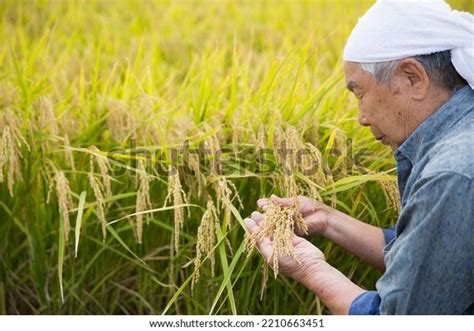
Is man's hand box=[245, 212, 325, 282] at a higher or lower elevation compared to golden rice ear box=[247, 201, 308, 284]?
lower

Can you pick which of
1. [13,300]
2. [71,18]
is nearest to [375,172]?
[13,300]

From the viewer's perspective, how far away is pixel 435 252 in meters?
1.70

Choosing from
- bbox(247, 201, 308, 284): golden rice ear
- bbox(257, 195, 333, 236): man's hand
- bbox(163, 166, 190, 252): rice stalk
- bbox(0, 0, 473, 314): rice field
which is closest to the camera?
bbox(247, 201, 308, 284): golden rice ear

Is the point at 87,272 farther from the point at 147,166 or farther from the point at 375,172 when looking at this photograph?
the point at 375,172

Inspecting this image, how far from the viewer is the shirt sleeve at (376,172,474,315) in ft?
5.49

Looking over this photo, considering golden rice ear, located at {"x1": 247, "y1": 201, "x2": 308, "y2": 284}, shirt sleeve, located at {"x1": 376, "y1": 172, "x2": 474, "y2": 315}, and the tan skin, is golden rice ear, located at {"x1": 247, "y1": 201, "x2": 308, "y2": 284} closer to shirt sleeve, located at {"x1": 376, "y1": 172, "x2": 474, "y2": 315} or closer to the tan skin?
the tan skin

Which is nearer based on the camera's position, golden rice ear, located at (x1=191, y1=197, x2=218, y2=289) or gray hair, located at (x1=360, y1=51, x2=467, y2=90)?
gray hair, located at (x1=360, y1=51, x2=467, y2=90)

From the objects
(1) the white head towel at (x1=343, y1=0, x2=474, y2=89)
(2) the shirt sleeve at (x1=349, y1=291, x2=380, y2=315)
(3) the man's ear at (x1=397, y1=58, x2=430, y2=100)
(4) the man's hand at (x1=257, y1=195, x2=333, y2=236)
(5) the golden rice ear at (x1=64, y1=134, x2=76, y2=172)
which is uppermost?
(1) the white head towel at (x1=343, y1=0, x2=474, y2=89)

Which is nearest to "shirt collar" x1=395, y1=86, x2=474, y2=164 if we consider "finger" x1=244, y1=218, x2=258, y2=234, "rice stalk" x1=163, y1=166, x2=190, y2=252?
"finger" x1=244, y1=218, x2=258, y2=234

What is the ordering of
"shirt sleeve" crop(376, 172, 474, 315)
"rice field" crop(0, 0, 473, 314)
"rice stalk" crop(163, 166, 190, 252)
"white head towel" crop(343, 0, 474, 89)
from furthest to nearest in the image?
"rice field" crop(0, 0, 473, 314), "rice stalk" crop(163, 166, 190, 252), "white head towel" crop(343, 0, 474, 89), "shirt sleeve" crop(376, 172, 474, 315)

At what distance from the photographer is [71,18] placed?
548 cm

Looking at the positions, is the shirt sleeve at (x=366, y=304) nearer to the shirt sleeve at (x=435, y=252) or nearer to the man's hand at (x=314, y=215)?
the shirt sleeve at (x=435, y=252)

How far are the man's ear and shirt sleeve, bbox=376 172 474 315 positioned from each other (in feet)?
0.91
